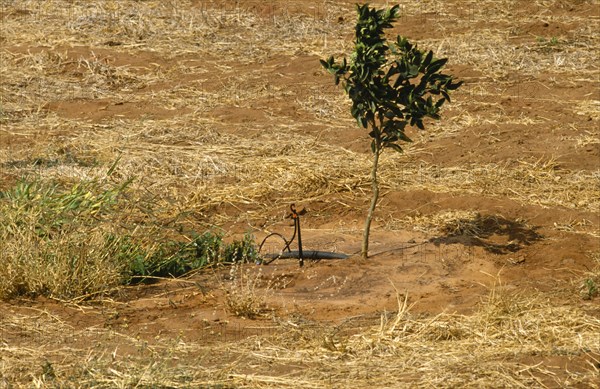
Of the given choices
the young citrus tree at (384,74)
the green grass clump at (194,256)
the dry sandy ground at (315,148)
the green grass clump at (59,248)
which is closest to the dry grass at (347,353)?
the dry sandy ground at (315,148)

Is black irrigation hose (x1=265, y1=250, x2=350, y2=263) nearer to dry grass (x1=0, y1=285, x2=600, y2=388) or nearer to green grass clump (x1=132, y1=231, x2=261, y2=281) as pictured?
green grass clump (x1=132, y1=231, x2=261, y2=281)

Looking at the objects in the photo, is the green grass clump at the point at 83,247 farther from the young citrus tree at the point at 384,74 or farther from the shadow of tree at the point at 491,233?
the shadow of tree at the point at 491,233

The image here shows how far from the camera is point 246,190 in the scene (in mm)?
9016

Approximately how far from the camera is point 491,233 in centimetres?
791

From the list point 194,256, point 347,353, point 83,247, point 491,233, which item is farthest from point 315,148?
point 347,353

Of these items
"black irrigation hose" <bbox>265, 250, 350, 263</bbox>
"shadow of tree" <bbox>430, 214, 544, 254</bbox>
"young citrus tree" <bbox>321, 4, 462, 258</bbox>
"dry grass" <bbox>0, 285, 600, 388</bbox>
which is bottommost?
"black irrigation hose" <bbox>265, 250, 350, 263</bbox>

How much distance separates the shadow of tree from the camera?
7.71m

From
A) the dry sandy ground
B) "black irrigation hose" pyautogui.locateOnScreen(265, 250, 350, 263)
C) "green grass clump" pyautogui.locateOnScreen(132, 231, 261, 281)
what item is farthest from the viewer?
"black irrigation hose" pyautogui.locateOnScreen(265, 250, 350, 263)

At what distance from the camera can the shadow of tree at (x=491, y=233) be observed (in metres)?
7.71

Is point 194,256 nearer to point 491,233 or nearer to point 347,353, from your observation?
point 347,353

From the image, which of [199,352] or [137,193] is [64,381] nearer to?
[199,352]

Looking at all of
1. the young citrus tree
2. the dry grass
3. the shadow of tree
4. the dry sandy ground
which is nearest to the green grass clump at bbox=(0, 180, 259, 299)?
the dry sandy ground

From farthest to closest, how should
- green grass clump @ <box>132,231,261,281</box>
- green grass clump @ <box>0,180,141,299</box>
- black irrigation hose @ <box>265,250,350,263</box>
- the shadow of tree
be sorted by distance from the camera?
the shadow of tree → black irrigation hose @ <box>265,250,350,263</box> → green grass clump @ <box>132,231,261,281</box> → green grass clump @ <box>0,180,141,299</box>

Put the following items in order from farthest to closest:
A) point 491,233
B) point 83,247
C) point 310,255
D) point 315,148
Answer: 1. point 315,148
2. point 491,233
3. point 310,255
4. point 83,247
